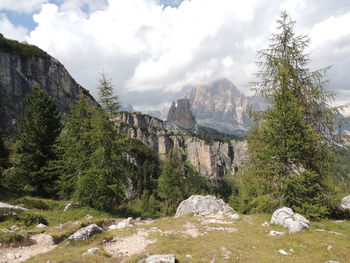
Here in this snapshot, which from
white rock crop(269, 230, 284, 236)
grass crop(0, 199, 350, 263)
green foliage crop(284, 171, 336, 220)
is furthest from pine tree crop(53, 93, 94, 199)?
green foliage crop(284, 171, 336, 220)

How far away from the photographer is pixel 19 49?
408 ft

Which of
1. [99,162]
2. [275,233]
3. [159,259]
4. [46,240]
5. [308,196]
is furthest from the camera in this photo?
[99,162]

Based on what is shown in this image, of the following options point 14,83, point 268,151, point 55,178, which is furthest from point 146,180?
point 268,151

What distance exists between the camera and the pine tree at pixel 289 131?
614 inches

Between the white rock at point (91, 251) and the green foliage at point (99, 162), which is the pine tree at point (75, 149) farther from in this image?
the white rock at point (91, 251)

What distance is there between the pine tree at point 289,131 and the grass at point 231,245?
9.47 ft

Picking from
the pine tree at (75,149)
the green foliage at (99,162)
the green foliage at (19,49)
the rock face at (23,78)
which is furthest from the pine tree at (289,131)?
the green foliage at (19,49)

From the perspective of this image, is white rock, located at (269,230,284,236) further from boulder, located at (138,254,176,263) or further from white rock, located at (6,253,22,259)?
white rock, located at (6,253,22,259)

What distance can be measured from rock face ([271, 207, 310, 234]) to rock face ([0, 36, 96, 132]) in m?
88.1

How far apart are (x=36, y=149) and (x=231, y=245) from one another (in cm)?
2388

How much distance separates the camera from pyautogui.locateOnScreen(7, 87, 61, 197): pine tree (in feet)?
79.8

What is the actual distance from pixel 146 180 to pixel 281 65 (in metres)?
153

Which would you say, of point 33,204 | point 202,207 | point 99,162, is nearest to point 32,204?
point 33,204

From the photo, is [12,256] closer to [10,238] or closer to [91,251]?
[10,238]
